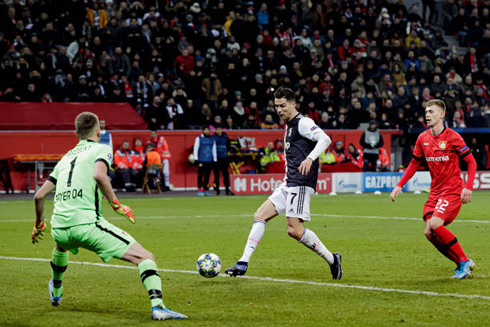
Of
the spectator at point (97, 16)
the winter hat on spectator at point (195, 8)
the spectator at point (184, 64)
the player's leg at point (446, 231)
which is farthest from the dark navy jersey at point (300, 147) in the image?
the winter hat on spectator at point (195, 8)

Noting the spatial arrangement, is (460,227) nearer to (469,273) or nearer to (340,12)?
(469,273)

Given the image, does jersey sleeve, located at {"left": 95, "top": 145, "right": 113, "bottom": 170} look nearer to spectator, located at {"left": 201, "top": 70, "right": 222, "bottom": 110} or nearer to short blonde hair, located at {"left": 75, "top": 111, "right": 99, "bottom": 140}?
short blonde hair, located at {"left": 75, "top": 111, "right": 99, "bottom": 140}

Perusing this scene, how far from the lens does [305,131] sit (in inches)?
367

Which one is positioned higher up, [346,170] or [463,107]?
[463,107]

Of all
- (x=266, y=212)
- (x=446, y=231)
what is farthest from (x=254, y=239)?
(x=446, y=231)

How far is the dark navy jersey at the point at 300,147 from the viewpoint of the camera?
9312 millimetres

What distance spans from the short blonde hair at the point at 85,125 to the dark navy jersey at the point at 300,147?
2.91m

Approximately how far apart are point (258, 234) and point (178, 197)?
16426 mm

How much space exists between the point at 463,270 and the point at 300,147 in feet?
7.41

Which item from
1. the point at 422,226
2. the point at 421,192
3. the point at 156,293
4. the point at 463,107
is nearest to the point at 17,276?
the point at 156,293

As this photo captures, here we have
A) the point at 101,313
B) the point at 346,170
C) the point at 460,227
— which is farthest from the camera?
the point at 346,170

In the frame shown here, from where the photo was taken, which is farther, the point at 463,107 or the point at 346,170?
the point at 463,107

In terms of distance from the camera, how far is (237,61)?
31.4m

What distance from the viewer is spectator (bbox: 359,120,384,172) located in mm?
28922
